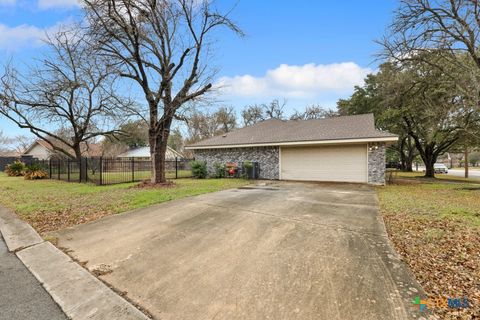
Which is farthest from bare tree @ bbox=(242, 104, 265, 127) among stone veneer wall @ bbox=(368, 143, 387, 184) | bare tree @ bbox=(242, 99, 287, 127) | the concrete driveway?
the concrete driveway

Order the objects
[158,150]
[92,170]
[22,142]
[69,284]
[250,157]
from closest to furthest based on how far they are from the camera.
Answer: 1. [69,284]
2. [158,150]
3. [92,170]
4. [250,157]
5. [22,142]

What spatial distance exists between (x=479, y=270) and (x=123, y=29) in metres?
12.2

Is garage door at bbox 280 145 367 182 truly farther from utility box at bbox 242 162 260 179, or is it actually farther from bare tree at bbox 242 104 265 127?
bare tree at bbox 242 104 265 127

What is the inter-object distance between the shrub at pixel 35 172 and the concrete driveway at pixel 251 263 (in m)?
15.1

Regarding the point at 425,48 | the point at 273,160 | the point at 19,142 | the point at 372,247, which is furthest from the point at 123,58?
the point at 19,142

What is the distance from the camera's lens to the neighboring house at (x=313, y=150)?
468 inches

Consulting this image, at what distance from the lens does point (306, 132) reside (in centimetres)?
1411

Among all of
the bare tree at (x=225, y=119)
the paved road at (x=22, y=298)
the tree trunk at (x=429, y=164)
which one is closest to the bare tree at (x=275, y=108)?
the bare tree at (x=225, y=119)

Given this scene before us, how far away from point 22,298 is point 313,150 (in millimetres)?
12724

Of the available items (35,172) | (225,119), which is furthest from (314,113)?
(35,172)

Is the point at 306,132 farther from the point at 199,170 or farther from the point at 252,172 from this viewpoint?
the point at 199,170

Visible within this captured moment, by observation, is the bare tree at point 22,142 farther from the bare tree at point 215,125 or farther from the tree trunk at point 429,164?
the tree trunk at point 429,164

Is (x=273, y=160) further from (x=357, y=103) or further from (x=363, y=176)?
(x=357, y=103)

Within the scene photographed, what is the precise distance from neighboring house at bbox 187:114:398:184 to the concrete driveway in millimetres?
6912
